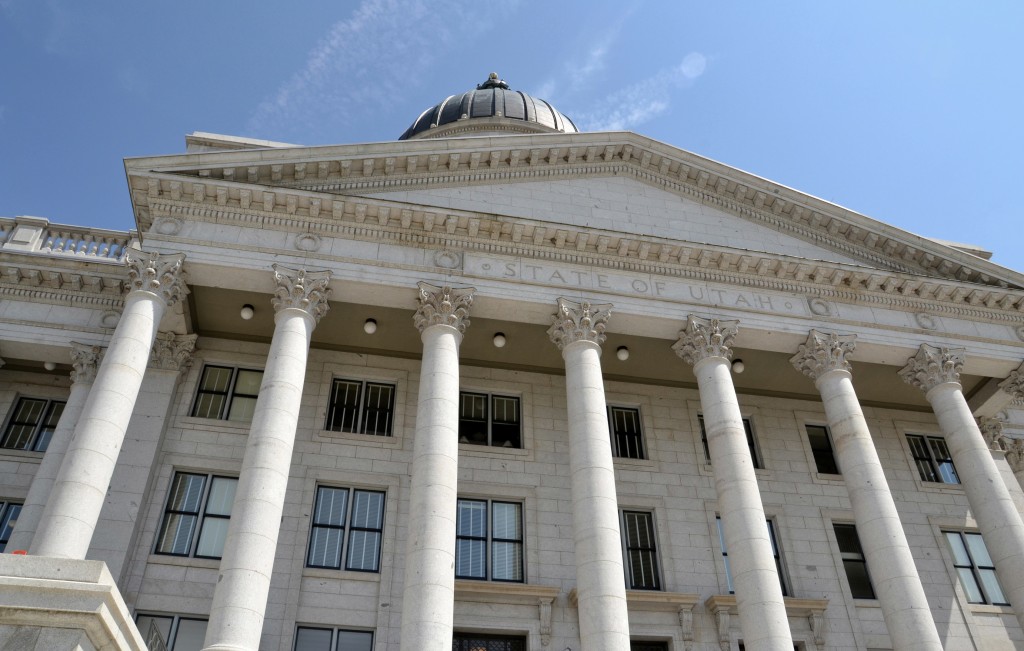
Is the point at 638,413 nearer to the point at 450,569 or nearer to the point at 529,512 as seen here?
the point at 529,512

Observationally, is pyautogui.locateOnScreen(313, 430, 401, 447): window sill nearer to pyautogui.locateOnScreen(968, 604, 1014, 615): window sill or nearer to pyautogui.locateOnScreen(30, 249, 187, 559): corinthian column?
pyautogui.locateOnScreen(30, 249, 187, 559): corinthian column

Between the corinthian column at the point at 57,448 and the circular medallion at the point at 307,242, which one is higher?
the circular medallion at the point at 307,242

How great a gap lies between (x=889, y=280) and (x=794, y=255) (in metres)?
2.88

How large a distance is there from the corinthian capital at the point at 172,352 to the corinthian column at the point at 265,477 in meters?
4.70

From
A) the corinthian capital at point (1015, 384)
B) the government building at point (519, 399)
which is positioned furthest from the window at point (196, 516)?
the corinthian capital at point (1015, 384)

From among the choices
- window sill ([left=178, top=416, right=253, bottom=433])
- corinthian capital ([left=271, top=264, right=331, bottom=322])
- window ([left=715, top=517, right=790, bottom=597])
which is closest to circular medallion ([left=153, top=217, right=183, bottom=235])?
corinthian capital ([left=271, top=264, right=331, bottom=322])

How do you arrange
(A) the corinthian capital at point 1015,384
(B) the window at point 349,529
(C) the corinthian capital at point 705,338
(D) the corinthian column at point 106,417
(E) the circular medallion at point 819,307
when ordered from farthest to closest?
1. (A) the corinthian capital at point 1015,384
2. (E) the circular medallion at point 819,307
3. (C) the corinthian capital at point 705,338
4. (B) the window at point 349,529
5. (D) the corinthian column at point 106,417

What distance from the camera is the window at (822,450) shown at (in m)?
26.4

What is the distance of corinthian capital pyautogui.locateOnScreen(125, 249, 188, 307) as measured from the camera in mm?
19750

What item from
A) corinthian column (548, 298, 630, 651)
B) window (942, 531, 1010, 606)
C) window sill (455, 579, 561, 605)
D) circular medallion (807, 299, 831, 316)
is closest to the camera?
corinthian column (548, 298, 630, 651)

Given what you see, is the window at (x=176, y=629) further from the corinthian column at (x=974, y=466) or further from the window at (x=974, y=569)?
the window at (x=974, y=569)

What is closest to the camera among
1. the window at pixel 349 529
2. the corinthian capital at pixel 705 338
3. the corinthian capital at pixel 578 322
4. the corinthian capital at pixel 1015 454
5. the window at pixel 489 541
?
the window at pixel 349 529

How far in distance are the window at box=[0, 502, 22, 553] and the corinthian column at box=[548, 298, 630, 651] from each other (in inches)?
579

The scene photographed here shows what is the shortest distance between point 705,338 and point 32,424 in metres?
19.5
